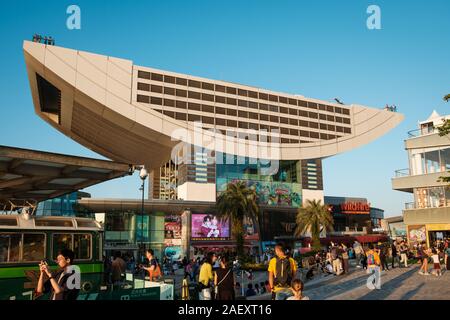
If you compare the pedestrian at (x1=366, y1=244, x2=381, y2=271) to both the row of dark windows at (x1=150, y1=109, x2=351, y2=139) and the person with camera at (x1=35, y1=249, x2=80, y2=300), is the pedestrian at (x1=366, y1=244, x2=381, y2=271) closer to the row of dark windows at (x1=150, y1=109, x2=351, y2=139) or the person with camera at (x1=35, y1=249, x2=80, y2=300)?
the person with camera at (x1=35, y1=249, x2=80, y2=300)

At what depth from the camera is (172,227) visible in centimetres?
5750

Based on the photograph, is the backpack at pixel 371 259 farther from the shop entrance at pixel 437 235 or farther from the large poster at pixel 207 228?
the large poster at pixel 207 228

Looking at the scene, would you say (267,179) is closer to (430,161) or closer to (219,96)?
(219,96)

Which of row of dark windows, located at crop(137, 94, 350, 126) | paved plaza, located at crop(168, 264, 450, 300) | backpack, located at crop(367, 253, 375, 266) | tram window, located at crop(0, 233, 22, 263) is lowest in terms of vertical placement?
paved plaza, located at crop(168, 264, 450, 300)

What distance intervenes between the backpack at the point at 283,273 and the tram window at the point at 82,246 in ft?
24.1

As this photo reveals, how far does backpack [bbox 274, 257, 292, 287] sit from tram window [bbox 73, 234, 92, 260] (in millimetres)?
7332

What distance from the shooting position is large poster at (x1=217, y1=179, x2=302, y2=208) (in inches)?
2746

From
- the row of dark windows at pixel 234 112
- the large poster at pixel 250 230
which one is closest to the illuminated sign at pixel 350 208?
the row of dark windows at pixel 234 112

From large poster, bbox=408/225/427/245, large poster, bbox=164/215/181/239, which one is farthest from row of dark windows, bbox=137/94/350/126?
large poster, bbox=408/225/427/245

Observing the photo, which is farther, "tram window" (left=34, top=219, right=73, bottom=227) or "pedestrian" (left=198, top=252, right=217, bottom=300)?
"tram window" (left=34, top=219, right=73, bottom=227)

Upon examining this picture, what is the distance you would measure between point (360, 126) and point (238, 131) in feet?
99.1

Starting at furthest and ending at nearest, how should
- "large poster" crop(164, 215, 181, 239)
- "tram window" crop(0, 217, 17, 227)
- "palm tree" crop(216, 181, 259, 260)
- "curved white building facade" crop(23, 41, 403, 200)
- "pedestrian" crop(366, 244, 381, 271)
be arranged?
"curved white building facade" crop(23, 41, 403, 200) → "large poster" crop(164, 215, 181, 239) → "palm tree" crop(216, 181, 259, 260) → "pedestrian" crop(366, 244, 381, 271) → "tram window" crop(0, 217, 17, 227)

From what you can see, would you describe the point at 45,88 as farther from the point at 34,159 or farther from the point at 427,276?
the point at 427,276
